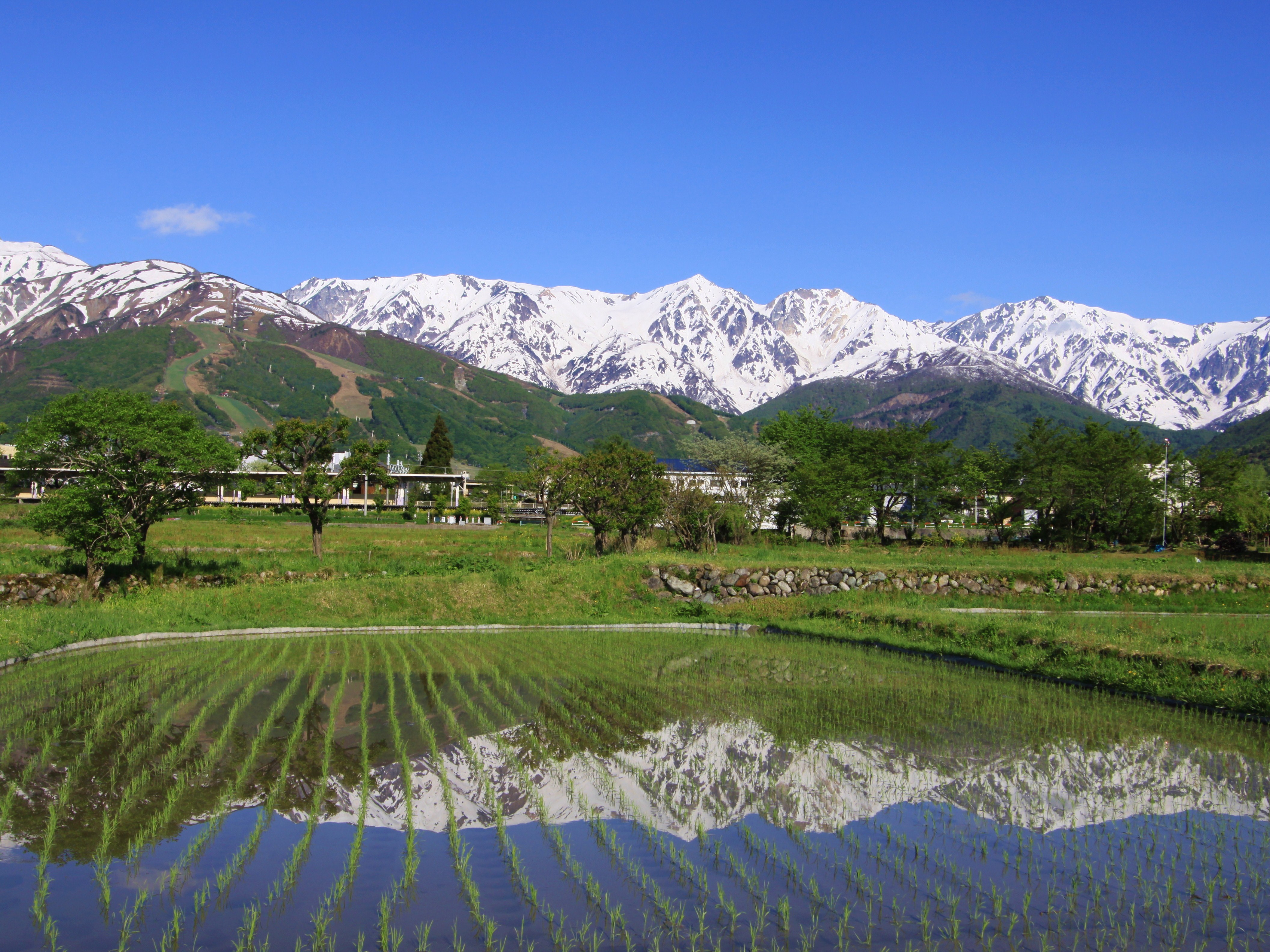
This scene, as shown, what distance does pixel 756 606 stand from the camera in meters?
26.2

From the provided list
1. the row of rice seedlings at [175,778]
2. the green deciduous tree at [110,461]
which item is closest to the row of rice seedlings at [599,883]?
the row of rice seedlings at [175,778]

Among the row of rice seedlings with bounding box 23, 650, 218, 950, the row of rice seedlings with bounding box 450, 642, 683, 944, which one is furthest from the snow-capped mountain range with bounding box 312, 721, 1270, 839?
the row of rice seedlings with bounding box 23, 650, 218, 950

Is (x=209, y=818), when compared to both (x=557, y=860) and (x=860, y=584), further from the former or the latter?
(x=860, y=584)

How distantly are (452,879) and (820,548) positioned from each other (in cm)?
3887

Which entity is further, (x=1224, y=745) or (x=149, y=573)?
(x=149, y=573)

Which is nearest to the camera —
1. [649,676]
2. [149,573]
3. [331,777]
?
[331,777]

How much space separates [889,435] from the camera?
6031 centimetres

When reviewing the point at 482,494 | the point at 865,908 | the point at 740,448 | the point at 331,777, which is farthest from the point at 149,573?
the point at 482,494

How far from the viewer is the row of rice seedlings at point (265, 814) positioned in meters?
6.91

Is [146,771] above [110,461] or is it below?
below

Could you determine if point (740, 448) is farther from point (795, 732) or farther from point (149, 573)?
point (795, 732)

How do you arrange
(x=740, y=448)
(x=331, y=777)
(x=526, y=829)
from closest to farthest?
(x=526, y=829), (x=331, y=777), (x=740, y=448)

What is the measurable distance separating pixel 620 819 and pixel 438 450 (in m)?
122

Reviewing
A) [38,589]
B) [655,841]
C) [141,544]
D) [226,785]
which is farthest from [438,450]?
[655,841]
